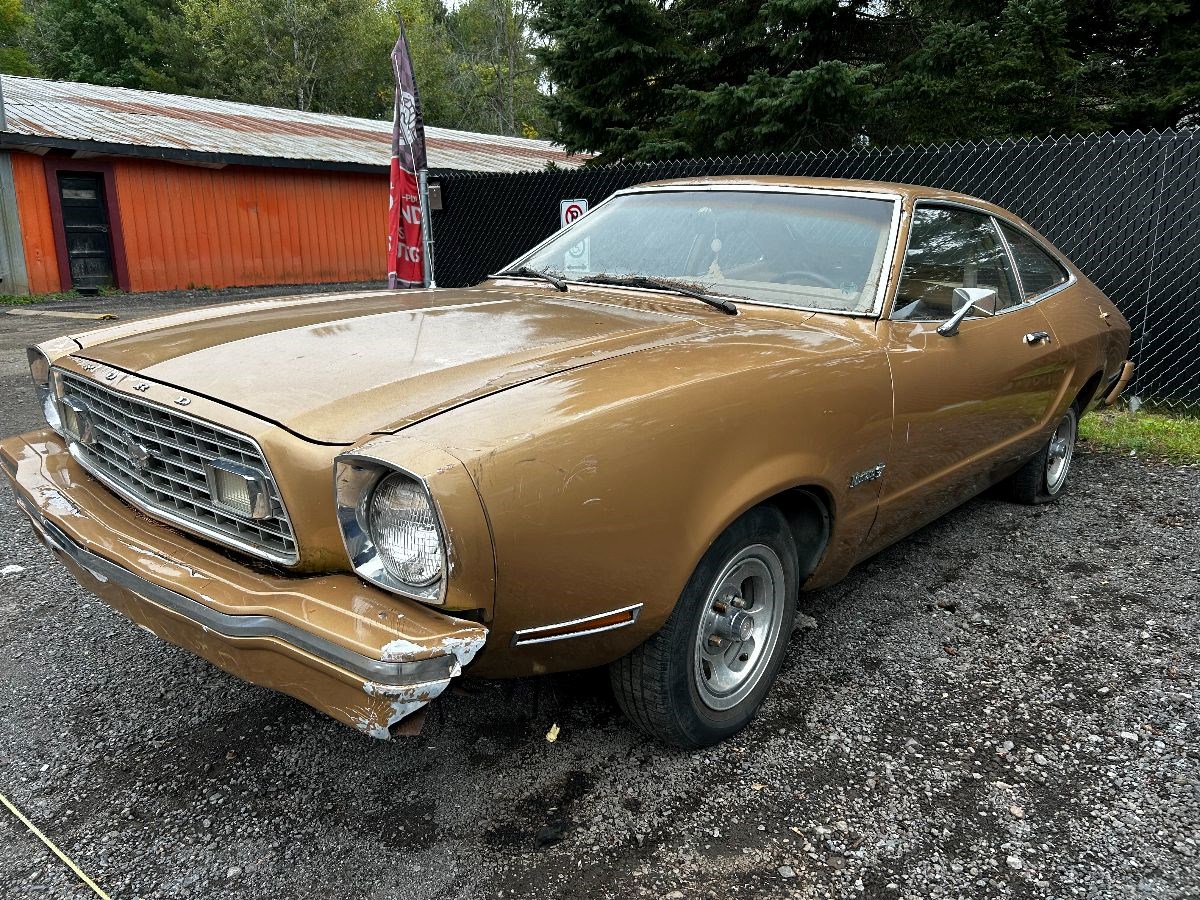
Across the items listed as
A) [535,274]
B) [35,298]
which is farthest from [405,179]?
[35,298]

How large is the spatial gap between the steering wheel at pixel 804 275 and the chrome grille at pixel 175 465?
1.96 meters

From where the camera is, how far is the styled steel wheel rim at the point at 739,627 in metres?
2.36

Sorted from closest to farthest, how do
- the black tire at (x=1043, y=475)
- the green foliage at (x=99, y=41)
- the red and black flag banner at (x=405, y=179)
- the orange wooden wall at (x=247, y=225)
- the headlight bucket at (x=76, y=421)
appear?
the headlight bucket at (x=76, y=421) < the black tire at (x=1043, y=475) < the red and black flag banner at (x=405, y=179) < the orange wooden wall at (x=247, y=225) < the green foliage at (x=99, y=41)

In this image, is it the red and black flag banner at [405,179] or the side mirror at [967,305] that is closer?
the side mirror at [967,305]

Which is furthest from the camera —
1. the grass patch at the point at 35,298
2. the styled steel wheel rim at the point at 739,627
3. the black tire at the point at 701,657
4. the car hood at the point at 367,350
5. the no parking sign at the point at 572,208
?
the grass patch at the point at 35,298

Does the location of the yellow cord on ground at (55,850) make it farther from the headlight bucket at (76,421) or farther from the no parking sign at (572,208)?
the no parking sign at (572,208)

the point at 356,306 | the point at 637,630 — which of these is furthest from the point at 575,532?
the point at 356,306

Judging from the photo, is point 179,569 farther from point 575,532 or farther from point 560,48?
point 560,48

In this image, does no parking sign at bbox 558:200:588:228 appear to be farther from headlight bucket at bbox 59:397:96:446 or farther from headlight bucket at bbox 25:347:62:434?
headlight bucket at bbox 59:397:96:446

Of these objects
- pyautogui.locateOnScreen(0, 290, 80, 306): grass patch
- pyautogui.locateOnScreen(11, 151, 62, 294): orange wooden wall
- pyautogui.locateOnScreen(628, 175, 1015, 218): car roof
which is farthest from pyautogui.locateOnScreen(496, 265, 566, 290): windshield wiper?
pyautogui.locateOnScreen(11, 151, 62, 294): orange wooden wall

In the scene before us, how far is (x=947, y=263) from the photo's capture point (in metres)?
3.43

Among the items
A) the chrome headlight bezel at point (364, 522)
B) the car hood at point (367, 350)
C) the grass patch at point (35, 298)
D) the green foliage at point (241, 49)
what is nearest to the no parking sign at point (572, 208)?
the car hood at point (367, 350)

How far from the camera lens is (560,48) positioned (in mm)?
10094

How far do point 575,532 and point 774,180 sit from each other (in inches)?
87.1
